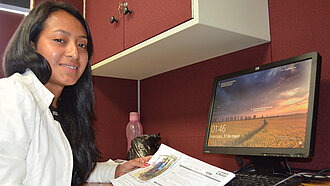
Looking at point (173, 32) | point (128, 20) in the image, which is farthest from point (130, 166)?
point (128, 20)

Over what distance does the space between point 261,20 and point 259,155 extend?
512 mm

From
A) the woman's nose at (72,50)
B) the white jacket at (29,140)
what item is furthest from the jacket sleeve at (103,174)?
the woman's nose at (72,50)

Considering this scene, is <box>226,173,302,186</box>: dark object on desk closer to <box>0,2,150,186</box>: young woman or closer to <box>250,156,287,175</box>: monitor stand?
<box>250,156,287,175</box>: monitor stand

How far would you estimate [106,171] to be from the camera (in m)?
1.17

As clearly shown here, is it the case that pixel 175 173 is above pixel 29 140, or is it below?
below

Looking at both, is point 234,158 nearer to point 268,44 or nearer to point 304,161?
point 304,161

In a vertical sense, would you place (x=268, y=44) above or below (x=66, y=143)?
above

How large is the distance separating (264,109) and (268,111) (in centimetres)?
2

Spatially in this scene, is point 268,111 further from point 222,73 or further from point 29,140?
point 29,140

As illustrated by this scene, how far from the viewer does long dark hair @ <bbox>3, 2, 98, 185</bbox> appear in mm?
905

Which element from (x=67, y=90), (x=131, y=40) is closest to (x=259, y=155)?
(x=131, y=40)

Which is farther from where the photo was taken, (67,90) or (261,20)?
(67,90)

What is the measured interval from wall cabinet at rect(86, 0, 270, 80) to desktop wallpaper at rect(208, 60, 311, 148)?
18 cm

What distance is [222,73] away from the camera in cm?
132
